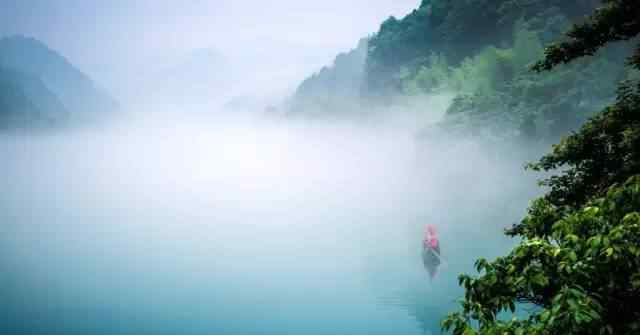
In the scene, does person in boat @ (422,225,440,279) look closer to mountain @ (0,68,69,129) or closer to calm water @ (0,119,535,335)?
calm water @ (0,119,535,335)

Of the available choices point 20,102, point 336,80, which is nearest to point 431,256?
point 336,80

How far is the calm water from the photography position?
656 inches

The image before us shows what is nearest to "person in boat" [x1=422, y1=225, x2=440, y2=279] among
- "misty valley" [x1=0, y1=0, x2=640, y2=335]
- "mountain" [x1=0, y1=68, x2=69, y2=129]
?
"misty valley" [x1=0, y1=0, x2=640, y2=335]

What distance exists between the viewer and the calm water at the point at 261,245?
16672mm

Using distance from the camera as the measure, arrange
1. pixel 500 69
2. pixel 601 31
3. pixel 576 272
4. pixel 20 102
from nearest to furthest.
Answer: pixel 576 272
pixel 601 31
pixel 500 69
pixel 20 102

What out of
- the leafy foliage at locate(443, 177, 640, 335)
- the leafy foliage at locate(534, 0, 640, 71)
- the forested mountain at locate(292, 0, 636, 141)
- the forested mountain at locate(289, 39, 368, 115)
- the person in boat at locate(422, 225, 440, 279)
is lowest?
the leafy foliage at locate(443, 177, 640, 335)

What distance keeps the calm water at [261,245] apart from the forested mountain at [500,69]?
189 inches

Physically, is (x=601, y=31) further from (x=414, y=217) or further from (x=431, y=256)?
(x=414, y=217)

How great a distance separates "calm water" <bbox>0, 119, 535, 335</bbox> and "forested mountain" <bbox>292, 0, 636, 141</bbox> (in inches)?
189

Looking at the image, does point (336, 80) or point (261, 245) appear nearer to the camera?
point (261, 245)

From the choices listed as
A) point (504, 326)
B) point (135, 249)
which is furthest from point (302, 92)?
point (504, 326)

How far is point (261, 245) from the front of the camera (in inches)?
1150

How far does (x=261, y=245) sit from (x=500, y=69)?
26.6 meters

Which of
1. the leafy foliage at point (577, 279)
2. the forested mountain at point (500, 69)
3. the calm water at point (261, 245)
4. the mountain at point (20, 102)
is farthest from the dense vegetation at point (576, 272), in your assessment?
the mountain at point (20, 102)
